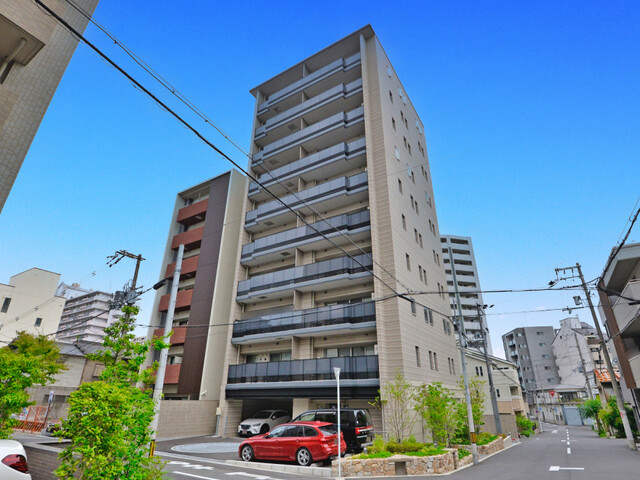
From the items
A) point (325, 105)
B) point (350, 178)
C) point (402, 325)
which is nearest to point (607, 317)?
point (402, 325)

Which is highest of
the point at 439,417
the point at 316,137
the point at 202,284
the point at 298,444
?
the point at 316,137

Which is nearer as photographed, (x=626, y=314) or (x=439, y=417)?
(x=439, y=417)

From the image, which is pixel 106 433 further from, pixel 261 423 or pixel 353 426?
pixel 261 423

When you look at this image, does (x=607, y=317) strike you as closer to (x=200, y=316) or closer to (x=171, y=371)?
(x=200, y=316)

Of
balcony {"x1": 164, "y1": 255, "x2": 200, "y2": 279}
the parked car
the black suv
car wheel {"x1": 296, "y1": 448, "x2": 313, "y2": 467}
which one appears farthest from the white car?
balcony {"x1": 164, "y1": 255, "x2": 200, "y2": 279}

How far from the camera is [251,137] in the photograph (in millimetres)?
35531

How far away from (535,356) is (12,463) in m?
88.7

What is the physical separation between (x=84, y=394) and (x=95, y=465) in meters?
1.15

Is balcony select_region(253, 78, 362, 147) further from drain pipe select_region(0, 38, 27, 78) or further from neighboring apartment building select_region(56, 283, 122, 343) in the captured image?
neighboring apartment building select_region(56, 283, 122, 343)

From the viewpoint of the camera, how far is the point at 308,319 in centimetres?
2445

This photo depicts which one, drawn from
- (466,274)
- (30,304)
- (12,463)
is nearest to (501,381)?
(466,274)

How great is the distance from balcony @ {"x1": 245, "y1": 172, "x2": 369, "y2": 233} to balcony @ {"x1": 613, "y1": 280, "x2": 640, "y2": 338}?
16.2m

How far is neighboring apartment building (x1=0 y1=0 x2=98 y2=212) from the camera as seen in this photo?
827cm

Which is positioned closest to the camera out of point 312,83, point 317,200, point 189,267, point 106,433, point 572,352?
point 106,433
